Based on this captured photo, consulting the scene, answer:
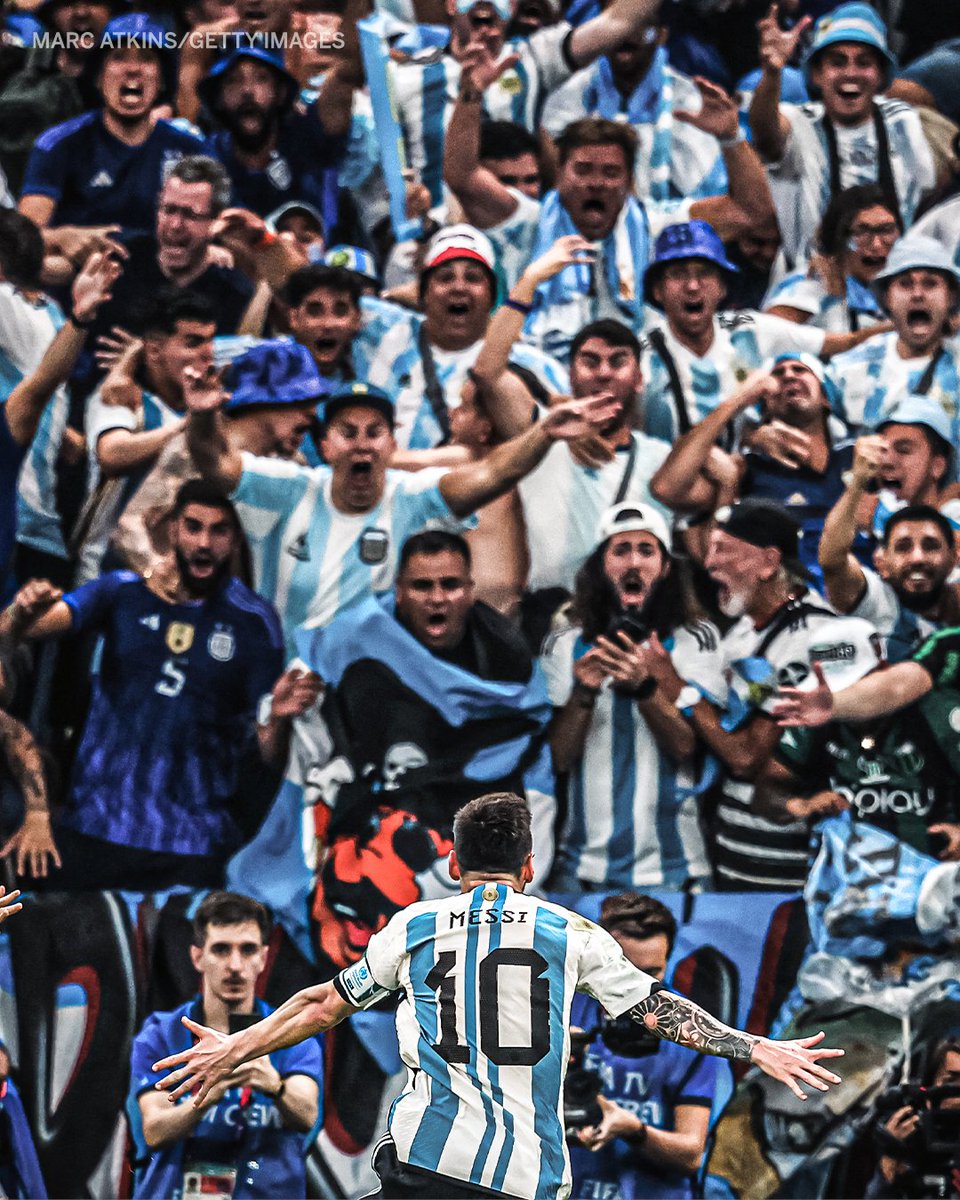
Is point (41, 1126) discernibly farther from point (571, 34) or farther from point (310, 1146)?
point (571, 34)

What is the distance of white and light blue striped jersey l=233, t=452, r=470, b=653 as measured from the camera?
888cm

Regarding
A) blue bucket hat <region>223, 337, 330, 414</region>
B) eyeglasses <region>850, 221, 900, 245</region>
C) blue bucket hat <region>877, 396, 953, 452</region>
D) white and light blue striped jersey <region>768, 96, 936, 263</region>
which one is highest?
white and light blue striped jersey <region>768, 96, 936, 263</region>

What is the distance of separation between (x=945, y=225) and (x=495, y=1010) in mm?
6503

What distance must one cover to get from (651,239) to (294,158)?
1958 millimetres

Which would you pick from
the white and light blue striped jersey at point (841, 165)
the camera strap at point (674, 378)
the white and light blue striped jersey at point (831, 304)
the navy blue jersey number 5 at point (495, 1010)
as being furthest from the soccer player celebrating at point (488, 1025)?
the white and light blue striped jersey at point (841, 165)

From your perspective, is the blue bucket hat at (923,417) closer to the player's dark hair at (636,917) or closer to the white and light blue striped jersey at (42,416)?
the player's dark hair at (636,917)

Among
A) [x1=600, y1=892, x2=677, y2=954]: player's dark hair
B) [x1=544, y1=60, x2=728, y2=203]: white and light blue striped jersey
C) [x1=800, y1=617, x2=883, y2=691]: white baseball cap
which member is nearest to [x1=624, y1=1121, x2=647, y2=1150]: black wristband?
[x1=600, y1=892, x2=677, y2=954]: player's dark hair

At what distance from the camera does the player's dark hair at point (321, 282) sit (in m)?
9.70

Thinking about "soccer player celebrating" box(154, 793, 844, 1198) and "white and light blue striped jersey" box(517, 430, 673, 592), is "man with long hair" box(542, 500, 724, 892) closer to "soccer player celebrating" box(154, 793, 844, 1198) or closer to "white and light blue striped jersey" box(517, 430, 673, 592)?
"white and light blue striped jersey" box(517, 430, 673, 592)

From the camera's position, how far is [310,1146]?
8.06m

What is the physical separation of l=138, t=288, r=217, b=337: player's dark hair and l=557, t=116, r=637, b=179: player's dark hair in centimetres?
205

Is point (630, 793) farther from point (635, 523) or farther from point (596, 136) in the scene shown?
point (596, 136)

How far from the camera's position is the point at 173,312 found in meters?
9.51

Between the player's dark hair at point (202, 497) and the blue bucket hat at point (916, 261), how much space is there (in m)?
3.54
